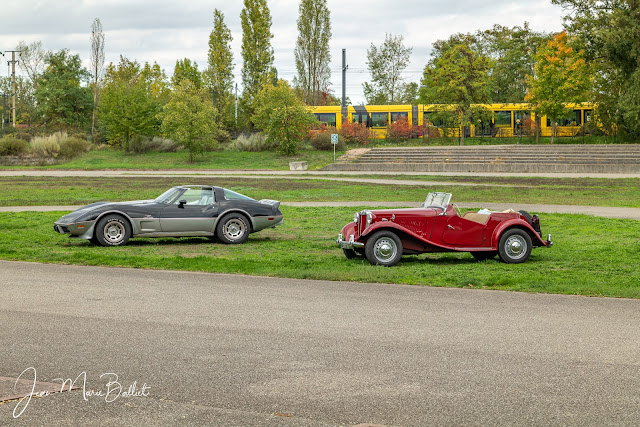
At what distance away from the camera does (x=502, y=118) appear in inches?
2404

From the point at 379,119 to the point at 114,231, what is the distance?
162 feet

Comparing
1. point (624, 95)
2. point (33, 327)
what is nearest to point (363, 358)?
point (33, 327)

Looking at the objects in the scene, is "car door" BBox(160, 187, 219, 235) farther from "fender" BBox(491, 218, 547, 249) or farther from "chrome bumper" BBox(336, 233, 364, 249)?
"fender" BBox(491, 218, 547, 249)

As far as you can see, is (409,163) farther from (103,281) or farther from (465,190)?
(103,281)

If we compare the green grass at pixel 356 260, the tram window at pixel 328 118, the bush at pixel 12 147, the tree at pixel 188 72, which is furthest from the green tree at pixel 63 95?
the green grass at pixel 356 260

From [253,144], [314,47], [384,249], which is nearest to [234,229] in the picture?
[384,249]

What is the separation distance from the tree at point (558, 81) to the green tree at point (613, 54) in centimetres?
124

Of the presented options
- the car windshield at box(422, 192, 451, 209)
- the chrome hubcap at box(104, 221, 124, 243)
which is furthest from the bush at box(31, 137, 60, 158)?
the car windshield at box(422, 192, 451, 209)

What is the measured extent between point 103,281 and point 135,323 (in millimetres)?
2854

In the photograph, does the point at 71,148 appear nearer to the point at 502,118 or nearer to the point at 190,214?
the point at 502,118

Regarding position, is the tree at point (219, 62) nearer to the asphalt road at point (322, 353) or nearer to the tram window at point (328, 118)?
the tram window at point (328, 118)

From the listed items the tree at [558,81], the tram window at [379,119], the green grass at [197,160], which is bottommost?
the green grass at [197,160]

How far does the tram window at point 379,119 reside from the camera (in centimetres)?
6197

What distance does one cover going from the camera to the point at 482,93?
5759 cm
